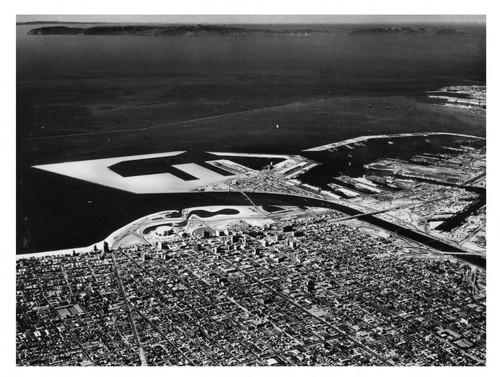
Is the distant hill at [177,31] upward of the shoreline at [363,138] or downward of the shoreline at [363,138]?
upward

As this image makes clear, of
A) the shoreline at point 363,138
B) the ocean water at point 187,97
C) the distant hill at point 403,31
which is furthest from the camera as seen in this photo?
the shoreline at point 363,138

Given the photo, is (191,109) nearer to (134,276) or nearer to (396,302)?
(134,276)

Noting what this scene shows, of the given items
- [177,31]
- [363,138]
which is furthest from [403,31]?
[177,31]

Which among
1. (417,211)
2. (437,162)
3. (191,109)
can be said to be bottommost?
(417,211)

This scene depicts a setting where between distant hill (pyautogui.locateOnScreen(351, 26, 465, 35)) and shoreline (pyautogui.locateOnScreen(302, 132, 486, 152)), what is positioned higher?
distant hill (pyautogui.locateOnScreen(351, 26, 465, 35))

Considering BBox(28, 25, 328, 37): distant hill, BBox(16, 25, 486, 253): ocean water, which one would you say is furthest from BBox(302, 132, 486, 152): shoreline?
BBox(28, 25, 328, 37): distant hill

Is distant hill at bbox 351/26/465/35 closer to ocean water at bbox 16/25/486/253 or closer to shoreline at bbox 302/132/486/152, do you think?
ocean water at bbox 16/25/486/253

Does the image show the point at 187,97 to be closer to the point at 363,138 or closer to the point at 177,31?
the point at 177,31

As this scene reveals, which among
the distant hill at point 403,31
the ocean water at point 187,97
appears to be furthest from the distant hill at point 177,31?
the distant hill at point 403,31

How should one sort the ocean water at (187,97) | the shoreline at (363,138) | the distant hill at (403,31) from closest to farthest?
the distant hill at (403,31)
the ocean water at (187,97)
the shoreline at (363,138)

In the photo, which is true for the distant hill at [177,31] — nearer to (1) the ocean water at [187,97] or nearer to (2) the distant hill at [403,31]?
(1) the ocean water at [187,97]

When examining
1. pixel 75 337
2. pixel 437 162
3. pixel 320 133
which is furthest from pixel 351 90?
pixel 75 337
